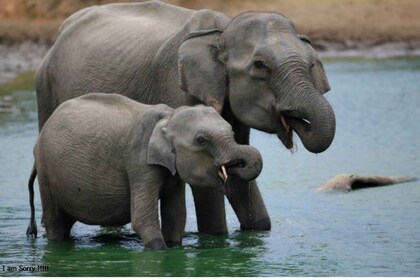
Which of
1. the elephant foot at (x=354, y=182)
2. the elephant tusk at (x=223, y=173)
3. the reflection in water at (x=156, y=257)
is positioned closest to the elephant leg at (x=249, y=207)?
the reflection in water at (x=156, y=257)

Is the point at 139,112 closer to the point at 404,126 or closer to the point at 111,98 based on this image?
the point at 111,98

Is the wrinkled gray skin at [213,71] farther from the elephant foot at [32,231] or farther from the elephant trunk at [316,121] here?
the elephant foot at [32,231]

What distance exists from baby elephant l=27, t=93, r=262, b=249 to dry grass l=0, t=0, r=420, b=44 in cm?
2122

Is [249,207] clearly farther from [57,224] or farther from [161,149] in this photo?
[161,149]

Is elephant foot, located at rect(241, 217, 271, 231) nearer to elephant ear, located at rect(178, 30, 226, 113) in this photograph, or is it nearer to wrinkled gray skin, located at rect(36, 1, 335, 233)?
wrinkled gray skin, located at rect(36, 1, 335, 233)

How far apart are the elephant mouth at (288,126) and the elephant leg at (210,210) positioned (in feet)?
3.36

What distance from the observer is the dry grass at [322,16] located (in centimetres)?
3462

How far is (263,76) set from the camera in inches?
475

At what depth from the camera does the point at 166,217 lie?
484 inches

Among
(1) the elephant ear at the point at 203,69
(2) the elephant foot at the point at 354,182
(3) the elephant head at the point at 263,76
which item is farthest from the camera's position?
(2) the elephant foot at the point at 354,182

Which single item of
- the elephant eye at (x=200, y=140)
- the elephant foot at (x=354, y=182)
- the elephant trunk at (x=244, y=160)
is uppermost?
the elephant eye at (x=200, y=140)

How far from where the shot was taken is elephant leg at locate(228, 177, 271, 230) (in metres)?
13.2

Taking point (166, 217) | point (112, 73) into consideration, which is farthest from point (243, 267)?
point (112, 73)

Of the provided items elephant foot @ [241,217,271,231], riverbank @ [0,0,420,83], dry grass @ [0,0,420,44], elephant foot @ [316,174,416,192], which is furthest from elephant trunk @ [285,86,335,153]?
dry grass @ [0,0,420,44]
